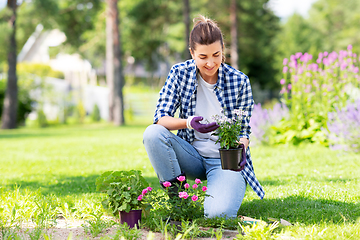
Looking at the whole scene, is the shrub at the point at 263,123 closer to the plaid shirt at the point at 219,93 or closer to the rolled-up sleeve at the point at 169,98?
the plaid shirt at the point at 219,93

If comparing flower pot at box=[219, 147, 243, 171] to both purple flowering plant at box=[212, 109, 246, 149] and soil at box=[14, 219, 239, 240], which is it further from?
soil at box=[14, 219, 239, 240]

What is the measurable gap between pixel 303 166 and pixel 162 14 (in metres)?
19.1

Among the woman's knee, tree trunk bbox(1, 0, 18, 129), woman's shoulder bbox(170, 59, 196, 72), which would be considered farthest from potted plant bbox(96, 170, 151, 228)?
tree trunk bbox(1, 0, 18, 129)

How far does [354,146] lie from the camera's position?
16.1ft

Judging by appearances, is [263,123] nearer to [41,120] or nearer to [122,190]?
[122,190]

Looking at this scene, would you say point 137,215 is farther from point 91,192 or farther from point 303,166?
point 303,166

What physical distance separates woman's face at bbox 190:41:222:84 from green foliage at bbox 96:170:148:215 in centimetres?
87

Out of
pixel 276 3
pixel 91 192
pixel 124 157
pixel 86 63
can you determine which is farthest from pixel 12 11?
pixel 276 3

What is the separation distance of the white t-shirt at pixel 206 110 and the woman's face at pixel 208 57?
18 centimetres

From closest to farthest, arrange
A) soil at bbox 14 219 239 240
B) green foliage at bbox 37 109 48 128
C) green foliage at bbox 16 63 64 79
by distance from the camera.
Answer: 1. soil at bbox 14 219 239 240
2. green foliage at bbox 37 109 48 128
3. green foliage at bbox 16 63 64 79

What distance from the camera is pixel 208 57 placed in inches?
98.3

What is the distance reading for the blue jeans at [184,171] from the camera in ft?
7.87

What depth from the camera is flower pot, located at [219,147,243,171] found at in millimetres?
2271

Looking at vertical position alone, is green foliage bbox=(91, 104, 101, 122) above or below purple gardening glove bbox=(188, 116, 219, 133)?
below
